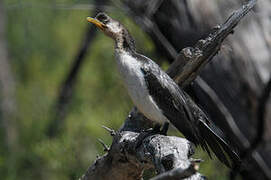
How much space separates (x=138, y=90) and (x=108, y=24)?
473 mm

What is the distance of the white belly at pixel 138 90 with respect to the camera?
2936mm

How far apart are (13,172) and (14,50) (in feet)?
10.1

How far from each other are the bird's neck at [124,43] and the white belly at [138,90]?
0.11 m

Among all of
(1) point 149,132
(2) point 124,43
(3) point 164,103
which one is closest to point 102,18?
(2) point 124,43

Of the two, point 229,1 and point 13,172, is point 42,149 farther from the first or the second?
point 229,1

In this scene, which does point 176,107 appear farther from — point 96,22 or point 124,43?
point 96,22

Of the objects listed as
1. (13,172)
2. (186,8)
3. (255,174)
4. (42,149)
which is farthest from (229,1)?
(13,172)

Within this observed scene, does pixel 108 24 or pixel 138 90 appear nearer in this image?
pixel 138 90

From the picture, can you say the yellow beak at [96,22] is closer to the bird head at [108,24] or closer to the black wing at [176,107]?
the bird head at [108,24]

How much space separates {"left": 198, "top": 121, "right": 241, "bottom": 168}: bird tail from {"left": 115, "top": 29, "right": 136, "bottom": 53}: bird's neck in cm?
58

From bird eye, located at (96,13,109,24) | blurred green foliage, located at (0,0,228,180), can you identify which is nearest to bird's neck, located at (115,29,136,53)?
bird eye, located at (96,13,109,24)

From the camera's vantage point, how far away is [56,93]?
8094 millimetres

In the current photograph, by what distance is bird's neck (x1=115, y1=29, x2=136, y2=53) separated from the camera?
3107mm

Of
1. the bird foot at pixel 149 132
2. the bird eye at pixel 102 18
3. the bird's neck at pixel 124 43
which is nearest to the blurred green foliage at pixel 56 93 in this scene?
the bird eye at pixel 102 18
